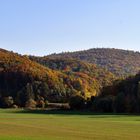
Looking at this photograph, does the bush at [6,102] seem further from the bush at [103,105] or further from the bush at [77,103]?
the bush at [103,105]

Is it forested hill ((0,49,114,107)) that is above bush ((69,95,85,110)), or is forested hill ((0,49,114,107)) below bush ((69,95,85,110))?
above

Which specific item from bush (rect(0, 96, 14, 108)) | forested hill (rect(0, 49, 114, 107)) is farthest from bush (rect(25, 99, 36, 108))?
bush (rect(0, 96, 14, 108))

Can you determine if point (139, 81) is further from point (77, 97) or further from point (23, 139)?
point (23, 139)

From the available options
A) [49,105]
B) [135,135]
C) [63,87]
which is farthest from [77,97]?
[135,135]

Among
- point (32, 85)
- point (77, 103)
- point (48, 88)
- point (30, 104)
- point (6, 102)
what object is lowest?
point (77, 103)

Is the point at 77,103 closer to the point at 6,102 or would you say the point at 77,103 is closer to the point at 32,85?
the point at 6,102

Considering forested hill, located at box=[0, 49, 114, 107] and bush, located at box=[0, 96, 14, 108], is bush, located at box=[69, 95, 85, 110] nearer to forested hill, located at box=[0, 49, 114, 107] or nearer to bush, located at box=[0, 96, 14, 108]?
forested hill, located at box=[0, 49, 114, 107]

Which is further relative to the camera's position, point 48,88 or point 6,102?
point 48,88

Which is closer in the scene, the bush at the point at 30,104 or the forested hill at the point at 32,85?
the bush at the point at 30,104

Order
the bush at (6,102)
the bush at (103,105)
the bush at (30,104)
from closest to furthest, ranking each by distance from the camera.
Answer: the bush at (103,105)
the bush at (30,104)
the bush at (6,102)

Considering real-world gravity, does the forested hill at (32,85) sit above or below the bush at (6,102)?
above

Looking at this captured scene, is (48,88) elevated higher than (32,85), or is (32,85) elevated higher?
(32,85)

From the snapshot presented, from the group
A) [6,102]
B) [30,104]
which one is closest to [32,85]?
[30,104]

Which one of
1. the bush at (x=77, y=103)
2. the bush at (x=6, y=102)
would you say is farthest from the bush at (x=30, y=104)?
the bush at (x=77, y=103)
